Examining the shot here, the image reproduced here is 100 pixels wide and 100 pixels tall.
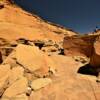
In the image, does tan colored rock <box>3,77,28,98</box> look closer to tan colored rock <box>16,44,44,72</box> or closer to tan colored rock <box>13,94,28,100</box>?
Result: tan colored rock <box>13,94,28,100</box>

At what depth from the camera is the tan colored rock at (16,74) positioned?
9.46 meters

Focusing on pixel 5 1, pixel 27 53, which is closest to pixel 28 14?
pixel 5 1

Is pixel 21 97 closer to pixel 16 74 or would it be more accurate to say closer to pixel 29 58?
pixel 16 74

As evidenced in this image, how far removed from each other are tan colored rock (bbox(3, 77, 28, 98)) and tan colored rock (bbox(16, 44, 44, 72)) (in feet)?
3.69

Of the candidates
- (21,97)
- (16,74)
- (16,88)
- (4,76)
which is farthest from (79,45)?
(21,97)

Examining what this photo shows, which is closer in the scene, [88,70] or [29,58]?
[88,70]

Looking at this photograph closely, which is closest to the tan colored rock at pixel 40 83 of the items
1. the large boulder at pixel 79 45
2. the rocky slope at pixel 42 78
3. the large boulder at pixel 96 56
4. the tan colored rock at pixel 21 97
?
the rocky slope at pixel 42 78

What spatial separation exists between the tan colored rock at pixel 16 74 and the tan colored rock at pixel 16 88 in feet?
0.97

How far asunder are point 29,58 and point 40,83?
2.37 metres

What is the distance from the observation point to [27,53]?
37.8 feet

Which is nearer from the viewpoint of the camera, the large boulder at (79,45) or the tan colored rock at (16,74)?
the tan colored rock at (16,74)

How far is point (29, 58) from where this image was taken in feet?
36.4

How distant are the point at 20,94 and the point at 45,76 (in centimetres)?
197

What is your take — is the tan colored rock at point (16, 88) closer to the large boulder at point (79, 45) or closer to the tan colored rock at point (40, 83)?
the tan colored rock at point (40, 83)
